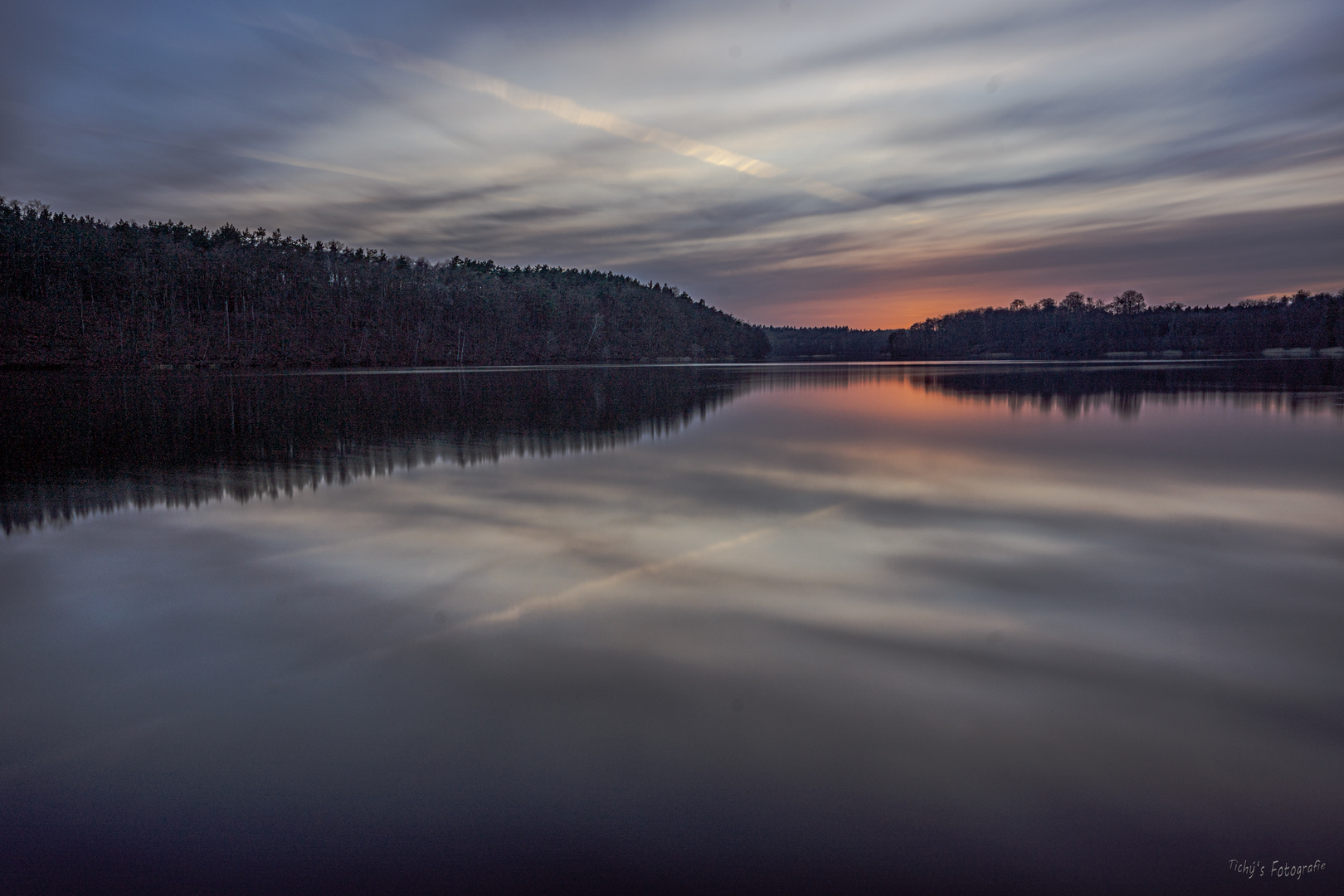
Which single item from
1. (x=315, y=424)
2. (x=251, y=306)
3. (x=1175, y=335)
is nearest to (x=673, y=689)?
(x=315, y=424)

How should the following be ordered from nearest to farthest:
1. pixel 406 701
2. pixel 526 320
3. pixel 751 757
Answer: pixel 751 757 < pixel 406 701 < pixel 526 320

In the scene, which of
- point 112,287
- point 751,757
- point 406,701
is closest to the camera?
point 751,757

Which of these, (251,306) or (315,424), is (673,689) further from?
(251,306)

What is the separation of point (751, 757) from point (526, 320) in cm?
14244

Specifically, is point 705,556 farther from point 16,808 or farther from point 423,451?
point 423,451

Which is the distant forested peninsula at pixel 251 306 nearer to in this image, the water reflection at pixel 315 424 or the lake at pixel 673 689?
the water reflection at pixel 315 424

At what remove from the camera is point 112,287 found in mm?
91438

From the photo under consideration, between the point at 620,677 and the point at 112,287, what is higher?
the point at 112,287

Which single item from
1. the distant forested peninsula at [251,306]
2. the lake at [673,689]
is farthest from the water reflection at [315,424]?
the distant forested peninsula at [251,306]

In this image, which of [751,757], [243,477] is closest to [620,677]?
[751,757]

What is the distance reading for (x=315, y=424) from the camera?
22.3 m

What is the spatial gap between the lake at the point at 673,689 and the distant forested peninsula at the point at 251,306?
83.6 meters

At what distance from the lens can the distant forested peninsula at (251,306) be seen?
83250 mm

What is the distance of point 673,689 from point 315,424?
20862 mm
